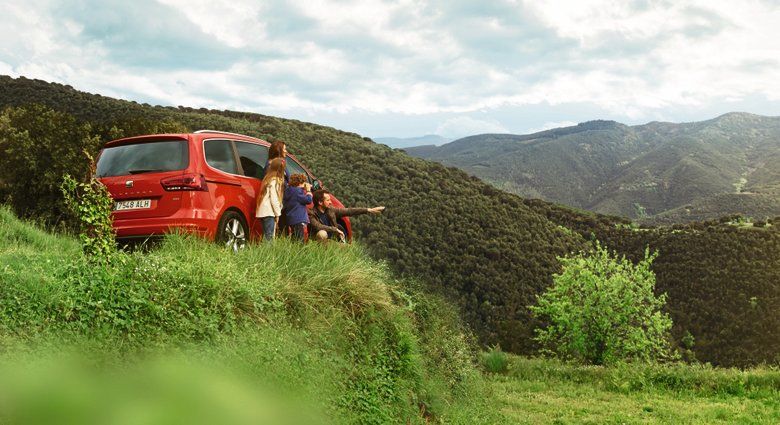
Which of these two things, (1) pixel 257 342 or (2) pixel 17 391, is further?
(1) pixel 257 342

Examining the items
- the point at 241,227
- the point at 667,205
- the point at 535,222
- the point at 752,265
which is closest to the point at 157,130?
the point at 241,227

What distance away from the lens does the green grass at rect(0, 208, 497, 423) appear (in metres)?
5.46

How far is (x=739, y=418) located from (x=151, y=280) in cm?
1316

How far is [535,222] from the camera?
6419 cm

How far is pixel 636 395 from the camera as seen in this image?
1791cm

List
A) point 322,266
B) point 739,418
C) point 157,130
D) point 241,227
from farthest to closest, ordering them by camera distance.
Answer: point 157,130, point 739,418, point 241,227, point 322,266

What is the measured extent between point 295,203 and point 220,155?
1.44 m

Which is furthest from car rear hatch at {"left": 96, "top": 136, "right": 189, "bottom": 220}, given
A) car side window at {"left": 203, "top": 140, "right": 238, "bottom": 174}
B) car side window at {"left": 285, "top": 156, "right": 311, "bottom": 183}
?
car side window at {"left": 285, "top": 156, "right": 311, "bottom": 183}

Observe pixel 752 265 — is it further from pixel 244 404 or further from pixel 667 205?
pixel 667 205

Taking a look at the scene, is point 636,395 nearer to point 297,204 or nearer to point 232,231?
point 297,204

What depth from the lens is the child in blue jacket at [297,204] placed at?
1037cm

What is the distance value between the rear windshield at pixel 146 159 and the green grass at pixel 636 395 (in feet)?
25.5

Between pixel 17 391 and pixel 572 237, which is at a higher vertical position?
pixel 17 391

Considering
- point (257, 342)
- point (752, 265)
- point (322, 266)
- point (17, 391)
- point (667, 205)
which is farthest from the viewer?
point (667, 205)
